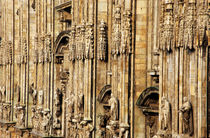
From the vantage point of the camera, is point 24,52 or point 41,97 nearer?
point 41,97

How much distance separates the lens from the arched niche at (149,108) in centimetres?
2741

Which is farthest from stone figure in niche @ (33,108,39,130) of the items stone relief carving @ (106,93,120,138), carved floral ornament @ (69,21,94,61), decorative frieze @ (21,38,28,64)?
stone relief carving @ (106,93,120,138)

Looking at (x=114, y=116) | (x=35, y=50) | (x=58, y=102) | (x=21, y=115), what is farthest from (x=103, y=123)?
(x=21, y=115)

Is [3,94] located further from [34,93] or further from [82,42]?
[82,42]

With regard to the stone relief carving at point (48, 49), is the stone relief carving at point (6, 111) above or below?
below

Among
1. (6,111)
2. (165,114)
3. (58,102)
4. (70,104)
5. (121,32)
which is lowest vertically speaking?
(6,111)

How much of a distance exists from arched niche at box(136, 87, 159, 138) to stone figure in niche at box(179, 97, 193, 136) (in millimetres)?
4747

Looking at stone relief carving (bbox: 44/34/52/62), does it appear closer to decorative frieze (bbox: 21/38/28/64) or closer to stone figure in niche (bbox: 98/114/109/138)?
decorative frieze (bbox: 21/38/28/64)

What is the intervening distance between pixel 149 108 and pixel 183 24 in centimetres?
619

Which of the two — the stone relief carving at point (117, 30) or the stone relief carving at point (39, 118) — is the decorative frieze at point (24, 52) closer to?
the stone relief carving at point (39, 118)

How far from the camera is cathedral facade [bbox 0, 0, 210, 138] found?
2231 centimetres

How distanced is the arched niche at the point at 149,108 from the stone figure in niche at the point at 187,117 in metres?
4.75

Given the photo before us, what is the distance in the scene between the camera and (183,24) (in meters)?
22.5

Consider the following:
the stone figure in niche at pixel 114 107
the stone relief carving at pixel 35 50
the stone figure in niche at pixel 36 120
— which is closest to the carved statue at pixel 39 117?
the stone figure in niche at pixel 36 120
